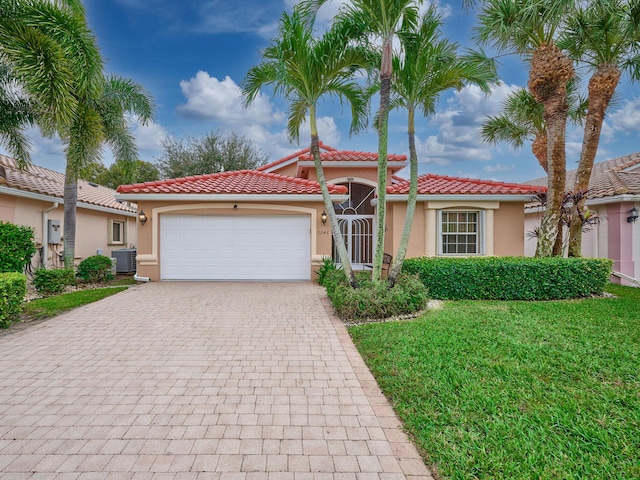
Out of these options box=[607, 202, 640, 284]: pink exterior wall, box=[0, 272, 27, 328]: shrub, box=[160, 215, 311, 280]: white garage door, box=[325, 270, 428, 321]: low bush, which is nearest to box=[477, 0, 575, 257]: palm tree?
box=[607, 202, 640, 284]: pink exterior wall

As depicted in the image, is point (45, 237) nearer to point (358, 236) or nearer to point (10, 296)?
point (10, 296)

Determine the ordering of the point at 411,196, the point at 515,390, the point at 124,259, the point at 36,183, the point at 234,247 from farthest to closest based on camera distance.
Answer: the point at 124,259 < the point at 36,183 < the point at 234,247 < the point at 411,196 < the point at 515,390

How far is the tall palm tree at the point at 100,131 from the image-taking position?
11.7 metres

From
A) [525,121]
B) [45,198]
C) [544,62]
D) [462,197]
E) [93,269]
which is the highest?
[544,62]

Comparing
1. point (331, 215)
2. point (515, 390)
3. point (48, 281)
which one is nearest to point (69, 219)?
point (48, 281)

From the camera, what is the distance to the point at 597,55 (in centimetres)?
1209

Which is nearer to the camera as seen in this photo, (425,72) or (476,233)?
(425,72)

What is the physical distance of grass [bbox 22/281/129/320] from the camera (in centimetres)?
842

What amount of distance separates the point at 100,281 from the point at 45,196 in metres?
4.15

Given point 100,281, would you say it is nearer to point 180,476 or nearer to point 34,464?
point 34,464

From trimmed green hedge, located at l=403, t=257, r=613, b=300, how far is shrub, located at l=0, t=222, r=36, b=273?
38.1 feet

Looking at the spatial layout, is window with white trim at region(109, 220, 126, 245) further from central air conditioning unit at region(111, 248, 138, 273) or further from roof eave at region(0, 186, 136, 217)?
central air conditioning unit at region(111, 248, 138, 273)

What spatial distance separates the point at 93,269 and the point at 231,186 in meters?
6.48

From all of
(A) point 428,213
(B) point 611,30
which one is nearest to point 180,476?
(A) point 428,213
